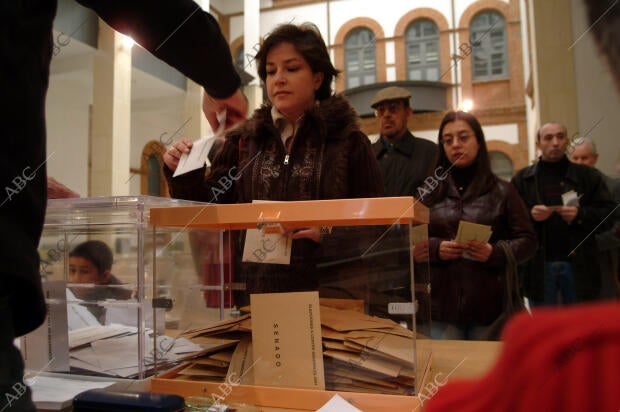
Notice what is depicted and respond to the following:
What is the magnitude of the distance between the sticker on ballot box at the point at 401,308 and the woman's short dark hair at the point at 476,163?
1.19 metres

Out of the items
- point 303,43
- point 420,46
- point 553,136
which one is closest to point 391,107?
point 553,136

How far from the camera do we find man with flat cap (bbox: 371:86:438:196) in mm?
2438

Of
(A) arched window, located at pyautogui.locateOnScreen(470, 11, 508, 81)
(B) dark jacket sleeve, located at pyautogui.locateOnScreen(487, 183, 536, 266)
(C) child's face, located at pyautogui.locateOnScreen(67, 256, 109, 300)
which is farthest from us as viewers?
(A) arched window, located at pyautogui.locateOnScreen(470, 11, 508, 81)

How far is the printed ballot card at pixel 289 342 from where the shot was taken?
899 mm

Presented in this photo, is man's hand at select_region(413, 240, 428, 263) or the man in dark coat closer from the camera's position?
the man in dark coat

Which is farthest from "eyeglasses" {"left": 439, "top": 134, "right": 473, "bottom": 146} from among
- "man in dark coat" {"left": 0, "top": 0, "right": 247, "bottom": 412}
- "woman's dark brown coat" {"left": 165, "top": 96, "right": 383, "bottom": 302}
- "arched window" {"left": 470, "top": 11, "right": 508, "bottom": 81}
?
"arched window" {"left": 470, "top": 11, "right": 508, "bottom": 81}

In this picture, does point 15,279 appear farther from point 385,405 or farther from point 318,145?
point 318,145

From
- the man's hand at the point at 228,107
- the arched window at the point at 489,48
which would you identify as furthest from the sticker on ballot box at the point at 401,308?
the arched window at the point at 489,48

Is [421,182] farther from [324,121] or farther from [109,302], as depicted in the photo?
[109,302]

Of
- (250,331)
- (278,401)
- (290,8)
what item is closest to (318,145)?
(250,331)

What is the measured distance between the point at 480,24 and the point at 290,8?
10.6 ft

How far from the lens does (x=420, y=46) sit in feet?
28.5

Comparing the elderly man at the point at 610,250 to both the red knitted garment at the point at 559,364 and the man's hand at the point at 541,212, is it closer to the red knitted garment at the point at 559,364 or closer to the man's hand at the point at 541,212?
the man's hand at the point at 541,212

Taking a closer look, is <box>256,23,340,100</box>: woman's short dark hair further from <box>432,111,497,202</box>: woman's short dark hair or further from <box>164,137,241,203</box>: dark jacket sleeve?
<box>432,111,497,202</box>: woman's short dark hair
